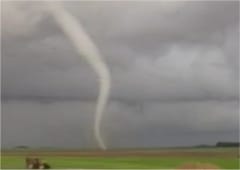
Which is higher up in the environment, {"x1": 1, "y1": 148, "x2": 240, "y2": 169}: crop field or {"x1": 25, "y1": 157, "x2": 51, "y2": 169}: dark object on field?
{"x1": 1, "y1": 148, "x2": 240, "y2": 169}: crop field

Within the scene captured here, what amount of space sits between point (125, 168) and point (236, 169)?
1157cm

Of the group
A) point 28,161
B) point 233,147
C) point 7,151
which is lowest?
point 28,161

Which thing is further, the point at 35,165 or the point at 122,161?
the point at 122,161

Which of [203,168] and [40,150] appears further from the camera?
[40,150]

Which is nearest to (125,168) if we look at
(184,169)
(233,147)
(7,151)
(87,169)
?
(87,169)

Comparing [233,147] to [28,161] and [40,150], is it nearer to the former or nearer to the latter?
[40,150]

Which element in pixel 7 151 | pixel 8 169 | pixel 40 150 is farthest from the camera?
pixel 40 150

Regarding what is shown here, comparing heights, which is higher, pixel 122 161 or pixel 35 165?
pixel 122 161

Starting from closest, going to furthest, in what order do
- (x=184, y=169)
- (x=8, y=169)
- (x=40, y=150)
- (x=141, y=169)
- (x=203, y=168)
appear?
1. (x=203, y=168)
2. (x=184, y=169)
3. (x=8, y=169)
4. (x=141, y=169)
5. (x=40, y=150)

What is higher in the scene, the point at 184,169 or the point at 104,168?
the point at 104,168

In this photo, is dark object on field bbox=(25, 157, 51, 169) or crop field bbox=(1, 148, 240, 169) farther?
crop field bbox=(1, 148, 240, 169)

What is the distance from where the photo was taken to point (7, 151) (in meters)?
92.4

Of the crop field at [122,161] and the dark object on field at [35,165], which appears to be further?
the crop field at [122,161]

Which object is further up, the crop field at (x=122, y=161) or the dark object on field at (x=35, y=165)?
the crop field at (x=122, y=161)
